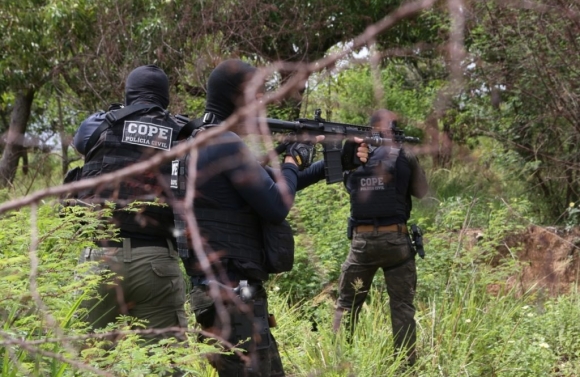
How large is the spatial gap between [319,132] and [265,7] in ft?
21.1

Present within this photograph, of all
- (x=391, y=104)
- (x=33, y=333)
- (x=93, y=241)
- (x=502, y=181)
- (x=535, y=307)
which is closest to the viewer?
(x=33, y=333)

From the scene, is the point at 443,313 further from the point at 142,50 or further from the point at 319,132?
the point at 142,50

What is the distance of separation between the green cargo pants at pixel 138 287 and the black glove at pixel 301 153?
0.80 m

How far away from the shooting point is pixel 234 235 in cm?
338

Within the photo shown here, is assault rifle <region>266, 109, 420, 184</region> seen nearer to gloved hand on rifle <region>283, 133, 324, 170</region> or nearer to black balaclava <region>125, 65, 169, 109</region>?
gloved hand on rifle <region>283, 133, 324, 170</region>

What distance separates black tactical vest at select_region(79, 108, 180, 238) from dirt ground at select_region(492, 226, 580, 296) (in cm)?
501

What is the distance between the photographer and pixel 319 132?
Answer: 3916mm

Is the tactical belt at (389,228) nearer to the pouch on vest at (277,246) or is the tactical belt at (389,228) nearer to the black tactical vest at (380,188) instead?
the black tactical vest at (380,188)

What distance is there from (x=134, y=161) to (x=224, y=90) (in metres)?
0.64

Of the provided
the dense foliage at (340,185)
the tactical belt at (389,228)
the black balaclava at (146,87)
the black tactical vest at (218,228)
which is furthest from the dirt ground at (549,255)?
the black tactical vest at (218,228)

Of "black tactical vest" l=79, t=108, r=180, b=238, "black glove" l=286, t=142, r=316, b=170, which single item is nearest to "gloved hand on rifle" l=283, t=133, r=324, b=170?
"black glove" l=286, t=142, r=316, b=170

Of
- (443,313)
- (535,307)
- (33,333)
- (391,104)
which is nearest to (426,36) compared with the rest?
(391,104)

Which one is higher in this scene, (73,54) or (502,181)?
(73,54)

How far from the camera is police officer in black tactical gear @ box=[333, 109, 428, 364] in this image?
5559 millimetres
